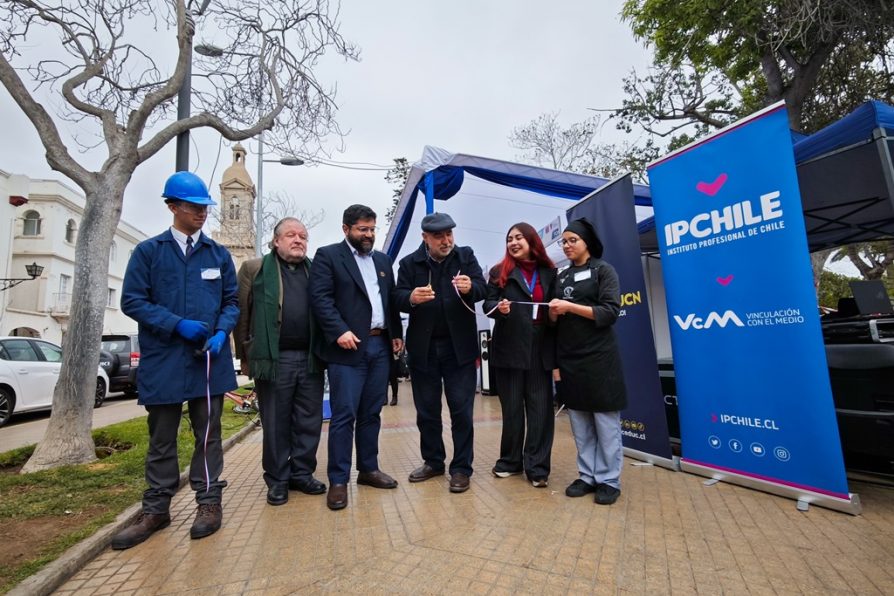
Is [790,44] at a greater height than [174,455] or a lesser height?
greater

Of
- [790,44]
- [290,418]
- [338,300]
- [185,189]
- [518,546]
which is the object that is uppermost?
[790,44]

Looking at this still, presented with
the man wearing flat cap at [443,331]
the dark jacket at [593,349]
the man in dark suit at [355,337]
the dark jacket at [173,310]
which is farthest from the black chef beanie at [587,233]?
the dark jacket at [173,310]

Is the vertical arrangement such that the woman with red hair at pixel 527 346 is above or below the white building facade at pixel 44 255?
below

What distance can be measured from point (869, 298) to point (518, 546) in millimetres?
4958

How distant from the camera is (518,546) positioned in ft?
8.18

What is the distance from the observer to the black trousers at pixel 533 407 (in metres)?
3.56

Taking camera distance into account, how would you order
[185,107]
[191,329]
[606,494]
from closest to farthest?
[191,329] → [606,494] → [185,107]

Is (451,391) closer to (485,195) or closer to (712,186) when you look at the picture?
(712,186)

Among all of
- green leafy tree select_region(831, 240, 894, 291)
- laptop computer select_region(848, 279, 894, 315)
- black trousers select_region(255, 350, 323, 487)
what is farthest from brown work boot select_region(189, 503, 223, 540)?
green leafy tree select_region(831, 240, 894, 291)

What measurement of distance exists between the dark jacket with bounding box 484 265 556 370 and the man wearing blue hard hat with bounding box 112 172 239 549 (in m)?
1.85

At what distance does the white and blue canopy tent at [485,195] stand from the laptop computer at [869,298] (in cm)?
231

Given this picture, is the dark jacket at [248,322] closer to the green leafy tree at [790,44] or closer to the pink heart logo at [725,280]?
the pink heart logo at [725,280]

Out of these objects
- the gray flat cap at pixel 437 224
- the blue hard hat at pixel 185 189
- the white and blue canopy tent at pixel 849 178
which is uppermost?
the white and blue canopy tent at pixel 849 178

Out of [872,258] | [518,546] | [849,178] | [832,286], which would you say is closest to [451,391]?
[518,546]
